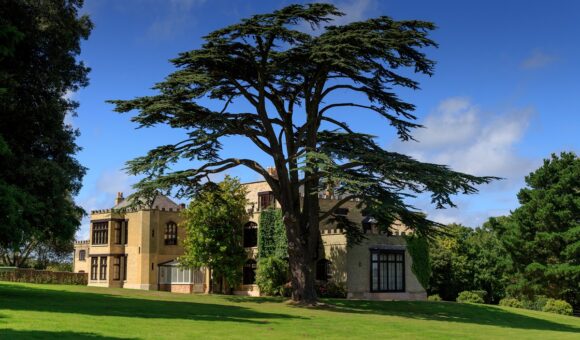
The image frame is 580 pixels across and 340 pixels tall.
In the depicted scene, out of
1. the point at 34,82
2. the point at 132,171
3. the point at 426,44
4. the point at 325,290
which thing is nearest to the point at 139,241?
the point at 325,290

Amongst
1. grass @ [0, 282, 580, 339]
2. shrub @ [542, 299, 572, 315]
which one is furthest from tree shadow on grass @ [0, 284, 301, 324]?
shrub @ [542, 299, 572, 315]

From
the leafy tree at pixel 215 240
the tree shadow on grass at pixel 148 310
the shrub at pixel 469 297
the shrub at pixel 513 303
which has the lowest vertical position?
the shrub at pixel 513 303

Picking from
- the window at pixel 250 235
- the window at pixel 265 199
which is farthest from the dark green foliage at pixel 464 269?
the window at pixel 250 235

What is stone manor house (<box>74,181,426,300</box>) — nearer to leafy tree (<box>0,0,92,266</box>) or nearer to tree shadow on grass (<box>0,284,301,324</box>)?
leafy tree (<box>0,0,92,266</box>)

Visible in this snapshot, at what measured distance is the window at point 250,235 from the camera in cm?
4566

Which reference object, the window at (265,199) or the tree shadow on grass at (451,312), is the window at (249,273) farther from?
the tree shadow on grass at (451,312)

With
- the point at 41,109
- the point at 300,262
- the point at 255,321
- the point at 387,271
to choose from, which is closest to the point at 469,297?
the point at 387,271

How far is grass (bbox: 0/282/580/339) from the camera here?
17.0 metres

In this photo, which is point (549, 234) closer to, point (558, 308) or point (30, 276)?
point (558, 308)

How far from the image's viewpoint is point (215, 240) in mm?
44094

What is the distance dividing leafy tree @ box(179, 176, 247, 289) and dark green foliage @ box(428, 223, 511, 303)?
55.3ft

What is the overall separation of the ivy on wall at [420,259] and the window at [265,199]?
39.8 feet

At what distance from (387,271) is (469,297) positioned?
31.6 ft

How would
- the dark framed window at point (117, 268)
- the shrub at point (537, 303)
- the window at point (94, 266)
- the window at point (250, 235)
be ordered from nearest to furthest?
the window at point (250, 235)
the shrub at point (537, 303)
the dark framed window at point (117, 268)
the window at point (94, 266)
